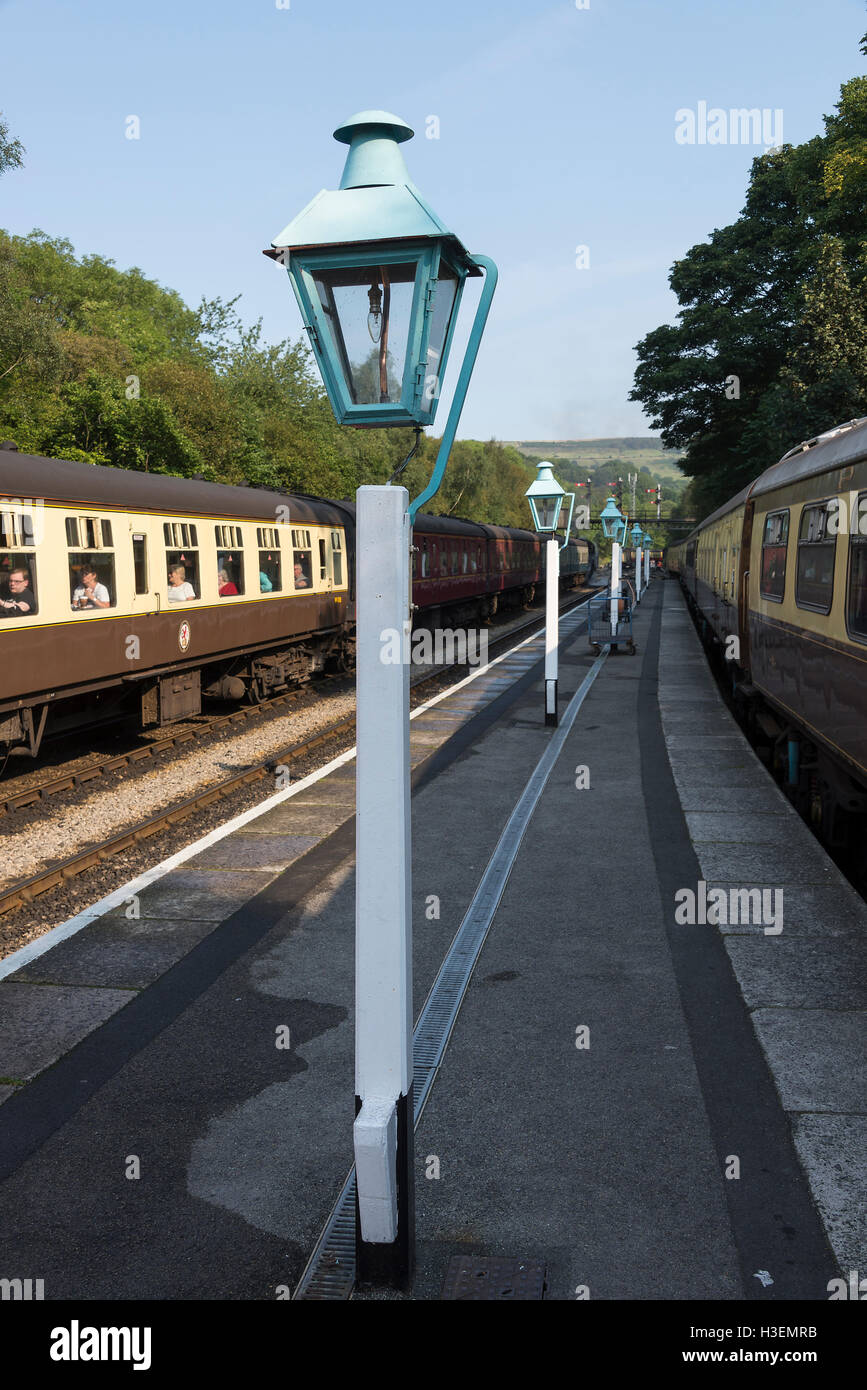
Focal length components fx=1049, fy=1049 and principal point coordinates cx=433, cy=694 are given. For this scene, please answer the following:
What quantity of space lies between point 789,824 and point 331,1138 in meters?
6.92

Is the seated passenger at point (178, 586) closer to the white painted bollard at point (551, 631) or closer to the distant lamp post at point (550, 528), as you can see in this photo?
the distant lamp post at point (550, 528)

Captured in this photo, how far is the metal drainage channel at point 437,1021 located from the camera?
4.04 meters

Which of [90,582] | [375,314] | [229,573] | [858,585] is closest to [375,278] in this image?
[375,314]

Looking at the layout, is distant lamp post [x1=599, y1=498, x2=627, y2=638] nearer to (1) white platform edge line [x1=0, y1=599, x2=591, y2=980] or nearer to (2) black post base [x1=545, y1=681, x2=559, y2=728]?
(2) black post base [x1=545, y1=681, x2=559, y2=728]

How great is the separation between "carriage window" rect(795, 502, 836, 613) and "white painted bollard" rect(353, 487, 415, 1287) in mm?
5943

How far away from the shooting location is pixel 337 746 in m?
15.3

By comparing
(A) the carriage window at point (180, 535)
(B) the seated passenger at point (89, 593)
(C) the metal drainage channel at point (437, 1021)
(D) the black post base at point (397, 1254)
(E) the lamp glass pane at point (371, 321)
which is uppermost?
(E) the lamp glass pane at point (371, 321)

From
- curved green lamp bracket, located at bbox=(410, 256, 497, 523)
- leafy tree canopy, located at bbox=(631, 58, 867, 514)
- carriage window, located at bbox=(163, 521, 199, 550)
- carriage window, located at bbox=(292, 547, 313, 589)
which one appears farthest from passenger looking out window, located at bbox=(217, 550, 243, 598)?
leafy tree canopy, located at bbox=(631, 58, 867, 514)

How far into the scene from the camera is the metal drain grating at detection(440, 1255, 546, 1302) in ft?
12.6

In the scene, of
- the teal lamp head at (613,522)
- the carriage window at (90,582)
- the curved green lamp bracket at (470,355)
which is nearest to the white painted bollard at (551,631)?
the carriage window at (90,582)

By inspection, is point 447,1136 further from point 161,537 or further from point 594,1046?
point 161,537

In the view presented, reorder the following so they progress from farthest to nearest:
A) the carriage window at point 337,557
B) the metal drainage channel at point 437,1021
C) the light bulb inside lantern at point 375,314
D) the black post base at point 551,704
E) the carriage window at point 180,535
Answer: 1. the carriage window at point 337,557
2. the black post base at point 551,704
3. the carriage window at point 180,535
4. the metal drainage channel at point 437,1021
5. the light bulb inside lantern at point 375,314

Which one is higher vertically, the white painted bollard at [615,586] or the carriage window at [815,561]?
the carriage window at [815,561]

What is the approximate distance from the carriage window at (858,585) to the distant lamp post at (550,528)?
→ 7873 mm
